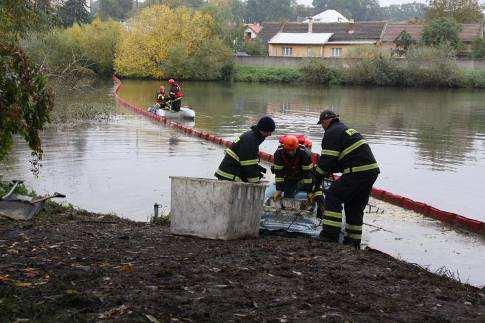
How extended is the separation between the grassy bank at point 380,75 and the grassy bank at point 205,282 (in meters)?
50.0

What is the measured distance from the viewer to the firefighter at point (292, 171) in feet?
29.3

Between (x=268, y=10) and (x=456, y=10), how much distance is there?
6395cm

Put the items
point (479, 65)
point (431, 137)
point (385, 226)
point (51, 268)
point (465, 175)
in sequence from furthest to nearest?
point (479, 65) < point (431, 137) < point (465, 175) < point (385, 226) < point (51, 268)

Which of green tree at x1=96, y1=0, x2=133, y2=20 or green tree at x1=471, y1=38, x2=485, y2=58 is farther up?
green tree at x1=96, y1=0, x2=133, y2=20

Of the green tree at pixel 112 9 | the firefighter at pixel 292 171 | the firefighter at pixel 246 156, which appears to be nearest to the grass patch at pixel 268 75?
the firefighter at pixel 292 171

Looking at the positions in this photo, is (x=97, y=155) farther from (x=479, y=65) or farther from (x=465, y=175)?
(x=479, y=65)

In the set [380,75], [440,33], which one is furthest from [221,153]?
[440,33]

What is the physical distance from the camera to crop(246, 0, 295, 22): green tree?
140375 millimetres

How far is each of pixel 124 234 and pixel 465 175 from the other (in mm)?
10404

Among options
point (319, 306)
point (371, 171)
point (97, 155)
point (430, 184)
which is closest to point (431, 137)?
point (430, 184)

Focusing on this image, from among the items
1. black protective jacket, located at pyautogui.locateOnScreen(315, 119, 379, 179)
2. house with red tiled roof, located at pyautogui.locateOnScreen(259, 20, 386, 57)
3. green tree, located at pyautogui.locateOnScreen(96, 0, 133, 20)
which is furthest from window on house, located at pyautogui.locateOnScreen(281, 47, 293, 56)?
black protective jacket, located at pyautogui.locateOnScreen(315, 119, 379, 179)

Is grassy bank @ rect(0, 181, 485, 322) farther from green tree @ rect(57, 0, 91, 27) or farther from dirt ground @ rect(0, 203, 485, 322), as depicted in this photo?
green tree @ rect(57, 0, 91, 27)

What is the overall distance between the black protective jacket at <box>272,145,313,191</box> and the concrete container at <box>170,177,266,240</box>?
1.68m

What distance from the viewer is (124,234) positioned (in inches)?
296
